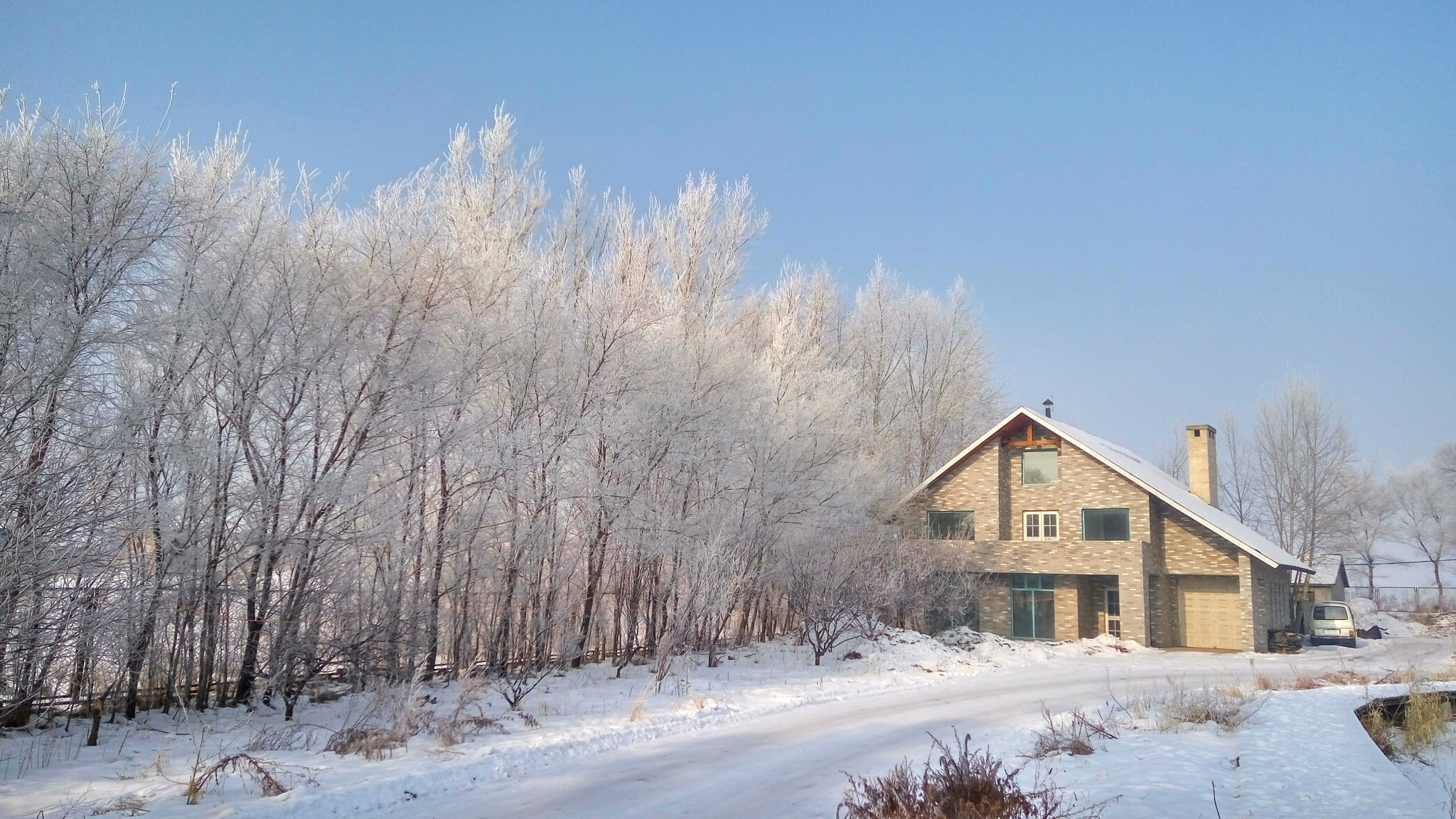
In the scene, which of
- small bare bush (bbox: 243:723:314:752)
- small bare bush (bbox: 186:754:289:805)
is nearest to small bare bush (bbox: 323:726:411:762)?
small bare bush (bbox: 243:723:314:752)

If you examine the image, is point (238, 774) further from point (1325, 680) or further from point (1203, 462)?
point (1203, 462)

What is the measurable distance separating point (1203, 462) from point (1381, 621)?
17.6 m

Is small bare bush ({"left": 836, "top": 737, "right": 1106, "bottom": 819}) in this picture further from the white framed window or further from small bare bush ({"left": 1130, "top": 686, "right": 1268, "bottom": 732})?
the white framed window

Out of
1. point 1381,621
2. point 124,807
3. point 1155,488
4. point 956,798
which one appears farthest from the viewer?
point 1381,621

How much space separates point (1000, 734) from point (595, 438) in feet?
33.8

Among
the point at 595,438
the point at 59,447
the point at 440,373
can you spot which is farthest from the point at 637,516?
the point at 59,447

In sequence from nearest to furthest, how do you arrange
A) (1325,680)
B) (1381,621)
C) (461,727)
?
(461,727)
(1325,680)
(1381,621)

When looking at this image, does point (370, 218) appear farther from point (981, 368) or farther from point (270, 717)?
point (981, 368)

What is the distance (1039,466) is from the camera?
31.0 meters

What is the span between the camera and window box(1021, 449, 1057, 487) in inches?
1209

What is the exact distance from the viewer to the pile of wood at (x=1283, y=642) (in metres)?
28.8

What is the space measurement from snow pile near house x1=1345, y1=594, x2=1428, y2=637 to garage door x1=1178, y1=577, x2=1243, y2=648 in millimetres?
13801

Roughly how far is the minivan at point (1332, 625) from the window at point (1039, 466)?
13.0 metres

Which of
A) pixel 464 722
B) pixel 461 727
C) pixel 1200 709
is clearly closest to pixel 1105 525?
pixel 1200 709
